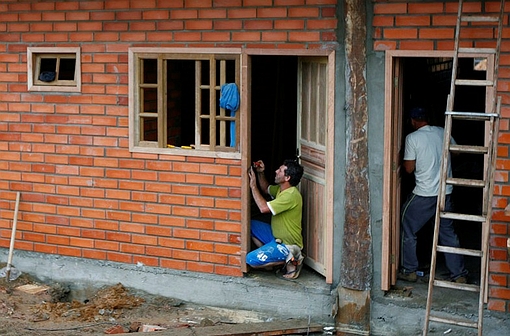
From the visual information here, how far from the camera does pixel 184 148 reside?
8.52 metres

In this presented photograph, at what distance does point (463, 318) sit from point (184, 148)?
322cm

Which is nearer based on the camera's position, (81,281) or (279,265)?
(279,265)

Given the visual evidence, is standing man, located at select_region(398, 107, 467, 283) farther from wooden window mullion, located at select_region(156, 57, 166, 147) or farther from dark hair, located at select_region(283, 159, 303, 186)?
wooden window mullion, located at select_region(156, 57, 166, 147)

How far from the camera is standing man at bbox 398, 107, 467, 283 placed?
7.98 metres

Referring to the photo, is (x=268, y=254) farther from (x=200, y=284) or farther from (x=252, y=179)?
(x=200, y=284)

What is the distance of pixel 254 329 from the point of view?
7832mm

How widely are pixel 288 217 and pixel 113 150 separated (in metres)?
2.01

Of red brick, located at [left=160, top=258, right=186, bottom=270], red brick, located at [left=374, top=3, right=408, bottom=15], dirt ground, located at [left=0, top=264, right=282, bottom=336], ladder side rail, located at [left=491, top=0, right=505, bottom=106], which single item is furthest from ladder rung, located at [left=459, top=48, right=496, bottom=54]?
red brick, located at [left=160, top=258, right=186, bottom=270]

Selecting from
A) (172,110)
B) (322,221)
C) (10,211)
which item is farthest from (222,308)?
(10,211)

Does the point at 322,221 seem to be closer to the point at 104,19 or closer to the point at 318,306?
the point at 318,306

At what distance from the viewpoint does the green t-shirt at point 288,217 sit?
8180mm

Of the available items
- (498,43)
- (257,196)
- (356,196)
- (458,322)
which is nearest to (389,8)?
(498,43)

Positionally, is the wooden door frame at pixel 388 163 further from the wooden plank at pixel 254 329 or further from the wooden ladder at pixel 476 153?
the wooden plank at pixel 254 329

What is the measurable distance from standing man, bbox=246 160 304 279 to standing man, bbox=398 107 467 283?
3.50 ft
